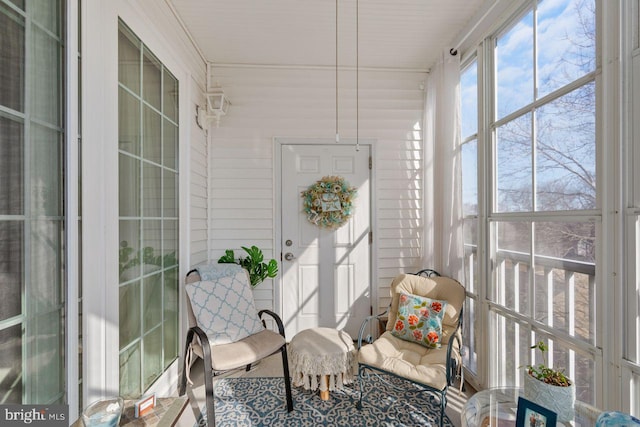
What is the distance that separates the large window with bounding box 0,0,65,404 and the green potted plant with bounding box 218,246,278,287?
1695mm

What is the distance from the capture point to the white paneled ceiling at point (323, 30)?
2.29 meters

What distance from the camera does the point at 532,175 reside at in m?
1.82

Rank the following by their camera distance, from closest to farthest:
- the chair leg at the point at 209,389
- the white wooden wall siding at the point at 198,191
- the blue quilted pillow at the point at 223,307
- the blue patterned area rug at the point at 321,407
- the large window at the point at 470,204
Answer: the chair leg at the point at 209,389 → the blue patterned area rug at the point at 321,407 → the blue quilted pillow at the point at 223,307 → the large window at the point at 470,204 → the white wooden wall siding at the point at 198,191

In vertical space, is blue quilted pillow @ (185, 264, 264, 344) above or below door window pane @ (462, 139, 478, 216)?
below

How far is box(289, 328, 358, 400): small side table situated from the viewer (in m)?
2.02

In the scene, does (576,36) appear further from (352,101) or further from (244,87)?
(244,87)

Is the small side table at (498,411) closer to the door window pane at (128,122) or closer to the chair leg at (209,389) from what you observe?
the chair leg at (209,389)

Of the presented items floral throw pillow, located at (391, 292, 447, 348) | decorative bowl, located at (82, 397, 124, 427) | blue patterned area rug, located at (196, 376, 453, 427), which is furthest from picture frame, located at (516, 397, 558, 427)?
decorative bowl, located at (82, 397, 124, 427)

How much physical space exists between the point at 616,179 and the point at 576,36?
80cm

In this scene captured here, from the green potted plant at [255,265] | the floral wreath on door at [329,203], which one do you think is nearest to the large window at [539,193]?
the floral wreath on door at [329,203]

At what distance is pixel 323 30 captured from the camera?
2578 millimetres

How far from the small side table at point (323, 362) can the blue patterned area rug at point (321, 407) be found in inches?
5.9

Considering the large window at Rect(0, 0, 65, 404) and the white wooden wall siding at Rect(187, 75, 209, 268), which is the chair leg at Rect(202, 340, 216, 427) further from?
the white wooden wall siding at Rect(187, 75, 209, 268)

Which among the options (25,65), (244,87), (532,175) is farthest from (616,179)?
(244,87)
